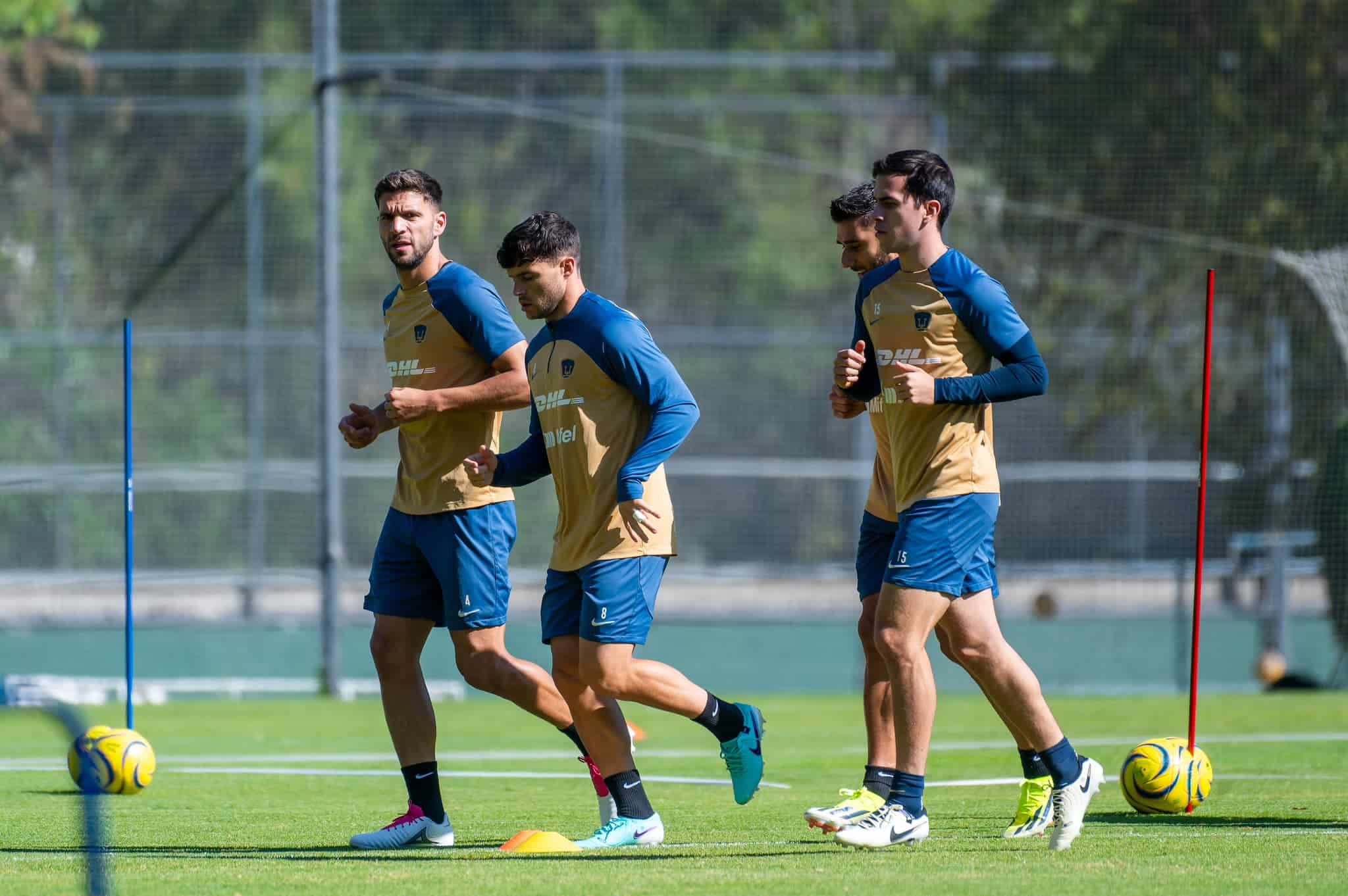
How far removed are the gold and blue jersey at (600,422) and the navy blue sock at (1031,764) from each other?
5.20 ft

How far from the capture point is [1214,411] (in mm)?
20047

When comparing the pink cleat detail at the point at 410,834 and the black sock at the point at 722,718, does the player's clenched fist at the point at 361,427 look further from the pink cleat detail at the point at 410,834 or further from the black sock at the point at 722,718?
the black sock at the point at 722,718

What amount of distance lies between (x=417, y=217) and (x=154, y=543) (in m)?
16.7

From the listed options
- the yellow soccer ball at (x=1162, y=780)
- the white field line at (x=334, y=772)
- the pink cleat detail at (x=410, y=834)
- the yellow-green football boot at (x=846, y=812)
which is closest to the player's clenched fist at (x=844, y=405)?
the yellow-green football boot at (x=846, y=812)

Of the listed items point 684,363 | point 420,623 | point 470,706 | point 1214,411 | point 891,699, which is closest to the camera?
point 891,699

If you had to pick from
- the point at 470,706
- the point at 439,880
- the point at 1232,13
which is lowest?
the point at 470,706

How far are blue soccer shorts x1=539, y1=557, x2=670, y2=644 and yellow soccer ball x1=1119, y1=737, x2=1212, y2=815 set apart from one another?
6.97 ft

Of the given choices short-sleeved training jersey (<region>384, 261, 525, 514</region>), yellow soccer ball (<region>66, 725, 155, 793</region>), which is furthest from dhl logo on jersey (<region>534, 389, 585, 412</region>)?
yellow soccer ball (<region>66, 725, 155, 793</region>)

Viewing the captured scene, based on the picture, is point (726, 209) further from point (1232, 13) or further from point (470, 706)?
point (470, 706)

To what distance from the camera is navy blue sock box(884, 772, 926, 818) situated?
20.2 feet

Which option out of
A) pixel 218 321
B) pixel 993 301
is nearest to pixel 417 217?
pixel 993 301

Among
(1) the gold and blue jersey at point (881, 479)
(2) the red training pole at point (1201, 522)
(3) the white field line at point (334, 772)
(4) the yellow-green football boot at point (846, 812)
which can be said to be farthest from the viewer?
(3) the white field line at point (334, 772)

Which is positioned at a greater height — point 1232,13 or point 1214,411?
point 1232,13

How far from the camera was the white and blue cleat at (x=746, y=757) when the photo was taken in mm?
6555
